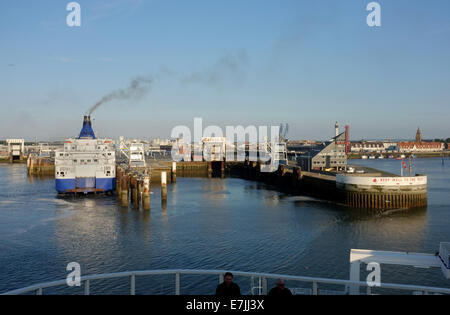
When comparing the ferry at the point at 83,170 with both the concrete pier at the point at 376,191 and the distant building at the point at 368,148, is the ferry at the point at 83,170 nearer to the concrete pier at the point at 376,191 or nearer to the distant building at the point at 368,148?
the concrete pier at the point at 376,191

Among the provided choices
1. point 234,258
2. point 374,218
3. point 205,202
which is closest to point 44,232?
point 234,258

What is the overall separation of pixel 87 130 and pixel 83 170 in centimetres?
1115

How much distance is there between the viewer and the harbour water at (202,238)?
17.6m

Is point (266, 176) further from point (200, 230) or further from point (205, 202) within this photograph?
point (200, 230)

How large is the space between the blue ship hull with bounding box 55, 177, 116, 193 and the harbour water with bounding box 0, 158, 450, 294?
4.09 metres

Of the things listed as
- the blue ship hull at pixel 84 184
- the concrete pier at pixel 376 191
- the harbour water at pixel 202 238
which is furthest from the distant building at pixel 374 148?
the blue ship hull at pixel 84 184

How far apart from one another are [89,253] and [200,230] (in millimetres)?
7879

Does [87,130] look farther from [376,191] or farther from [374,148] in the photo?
[374,148]

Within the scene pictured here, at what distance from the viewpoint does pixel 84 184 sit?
45000mm

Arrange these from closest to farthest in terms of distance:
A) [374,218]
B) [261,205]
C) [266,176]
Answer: [374,218], [261,205], [266,176]

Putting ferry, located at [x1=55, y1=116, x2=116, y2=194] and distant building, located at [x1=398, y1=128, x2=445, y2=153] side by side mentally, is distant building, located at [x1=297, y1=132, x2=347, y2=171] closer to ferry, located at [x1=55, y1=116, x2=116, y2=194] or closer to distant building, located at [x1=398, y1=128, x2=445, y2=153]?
ferry, located at [x1=55, y1=116, x2=116, y2=194]

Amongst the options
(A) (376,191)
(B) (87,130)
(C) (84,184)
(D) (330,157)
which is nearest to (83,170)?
(C) (84,184)

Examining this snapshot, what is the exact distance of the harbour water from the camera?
691 inches
